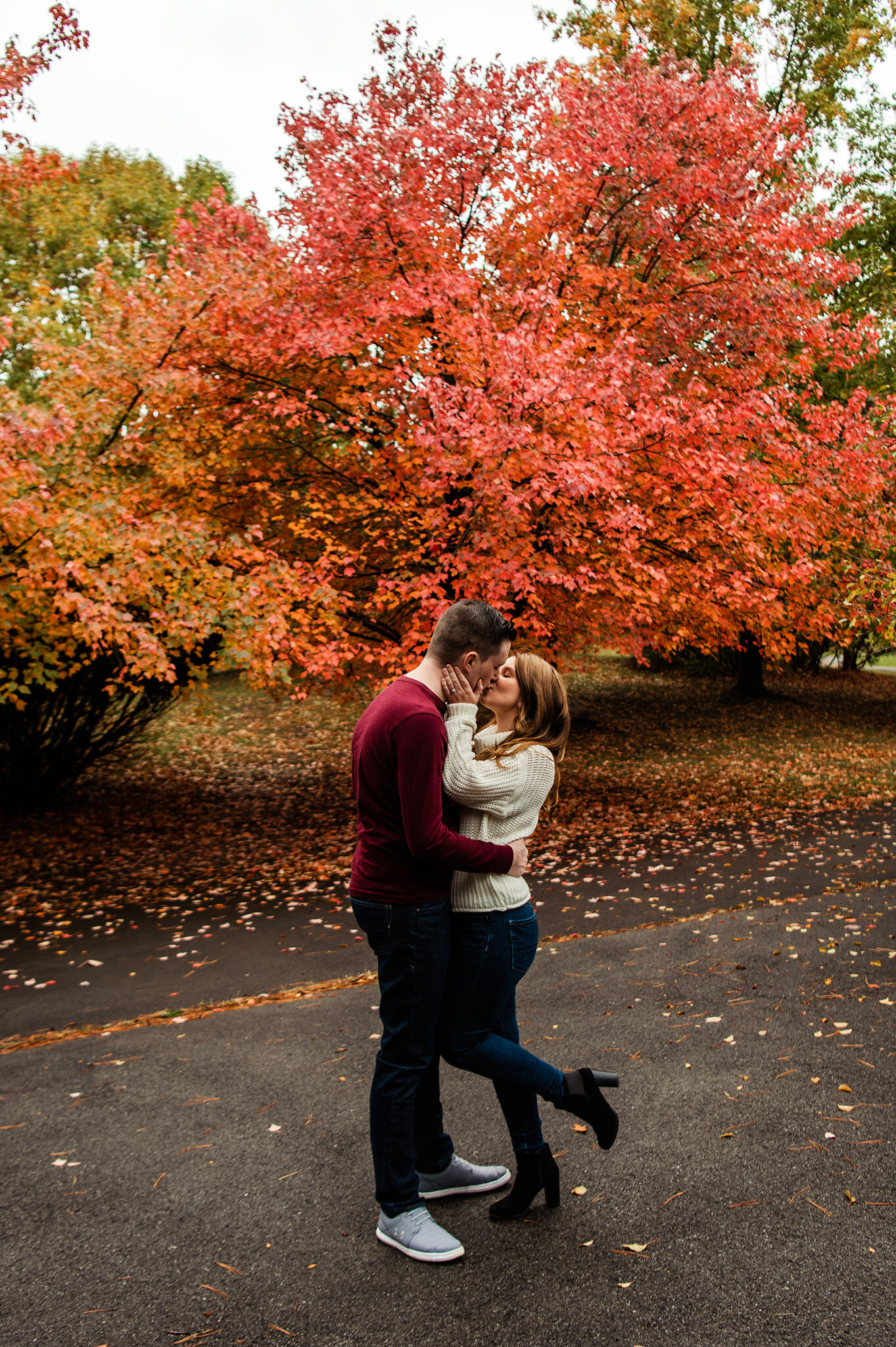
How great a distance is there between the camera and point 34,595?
675 centimetres

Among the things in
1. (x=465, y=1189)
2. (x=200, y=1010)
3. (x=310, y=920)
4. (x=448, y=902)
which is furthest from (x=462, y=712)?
(x=310, y=920)

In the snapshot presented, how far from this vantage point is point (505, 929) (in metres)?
2.70

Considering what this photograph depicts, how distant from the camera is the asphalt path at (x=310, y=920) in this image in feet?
18.6

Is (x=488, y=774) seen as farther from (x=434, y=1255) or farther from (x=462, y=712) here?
(x=434, y=1255)

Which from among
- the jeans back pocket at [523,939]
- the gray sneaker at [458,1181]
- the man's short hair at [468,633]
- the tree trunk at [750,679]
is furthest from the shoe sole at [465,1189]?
the tree trunk at [750,679]

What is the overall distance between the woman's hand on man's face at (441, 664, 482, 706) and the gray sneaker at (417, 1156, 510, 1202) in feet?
5.20

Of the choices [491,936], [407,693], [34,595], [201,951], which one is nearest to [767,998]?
[491,936]

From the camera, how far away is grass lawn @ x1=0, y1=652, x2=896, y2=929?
8.98 metres

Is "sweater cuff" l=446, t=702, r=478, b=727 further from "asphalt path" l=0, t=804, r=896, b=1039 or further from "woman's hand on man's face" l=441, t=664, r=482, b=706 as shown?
"asphalt path" l=0, t=804, r=896, b=1039

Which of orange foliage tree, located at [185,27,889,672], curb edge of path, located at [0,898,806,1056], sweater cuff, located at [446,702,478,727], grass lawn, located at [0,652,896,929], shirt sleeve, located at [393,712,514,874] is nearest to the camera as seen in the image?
shirt sleeve, located at [393,712,514,874]

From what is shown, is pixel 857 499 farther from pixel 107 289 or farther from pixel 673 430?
pixel 107 289

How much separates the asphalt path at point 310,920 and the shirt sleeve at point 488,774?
3509 millimetres

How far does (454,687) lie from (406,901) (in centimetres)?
66

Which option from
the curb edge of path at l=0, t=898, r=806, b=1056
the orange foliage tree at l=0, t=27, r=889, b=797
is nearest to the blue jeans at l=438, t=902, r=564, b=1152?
the curb edge of path at l=0, t=898, r=806, b=1056
